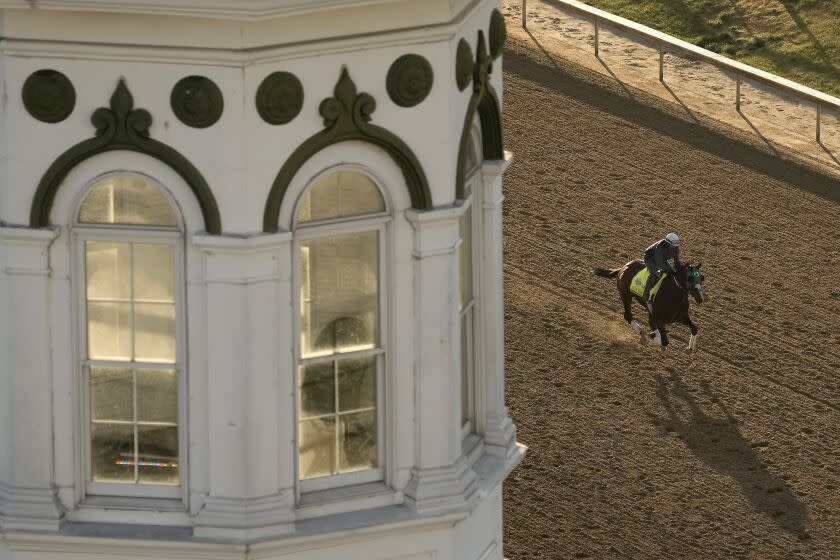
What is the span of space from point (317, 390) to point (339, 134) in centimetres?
172

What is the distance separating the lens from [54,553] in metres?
17.4

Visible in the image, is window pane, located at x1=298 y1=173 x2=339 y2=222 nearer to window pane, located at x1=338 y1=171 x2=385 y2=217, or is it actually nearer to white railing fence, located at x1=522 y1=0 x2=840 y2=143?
window pane, located at x1=338 y1=171 x2=385 y2=217

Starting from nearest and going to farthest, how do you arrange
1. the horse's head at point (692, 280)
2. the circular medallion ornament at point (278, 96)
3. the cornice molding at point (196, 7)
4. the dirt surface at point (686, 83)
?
the cornice molding at point (196, 7), the circular medallion ornament at point (278, 96), the horse's head at point (692, 280), the dirt surface at point (686, 83)

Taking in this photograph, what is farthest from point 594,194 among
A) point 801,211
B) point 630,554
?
point 630,554

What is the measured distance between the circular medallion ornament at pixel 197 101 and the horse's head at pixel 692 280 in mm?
11177

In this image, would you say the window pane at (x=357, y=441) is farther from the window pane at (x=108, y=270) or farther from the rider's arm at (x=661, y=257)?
the rider's arm at (x=661, y=257)

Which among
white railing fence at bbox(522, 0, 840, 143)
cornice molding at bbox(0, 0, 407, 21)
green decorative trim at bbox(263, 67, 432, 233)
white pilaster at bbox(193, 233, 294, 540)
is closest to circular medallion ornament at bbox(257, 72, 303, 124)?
green decorative trim at bbox(263, 67, 432, 233)

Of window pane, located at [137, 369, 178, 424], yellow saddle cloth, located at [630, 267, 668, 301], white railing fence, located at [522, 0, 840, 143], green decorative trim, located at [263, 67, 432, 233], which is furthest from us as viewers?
white railing fence, located at [522, 0, 840, 143]

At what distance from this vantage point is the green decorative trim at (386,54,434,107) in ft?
55.4

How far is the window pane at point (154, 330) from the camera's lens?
1703 centimetres

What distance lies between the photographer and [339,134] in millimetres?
16812

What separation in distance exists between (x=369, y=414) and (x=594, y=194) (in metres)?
13.8

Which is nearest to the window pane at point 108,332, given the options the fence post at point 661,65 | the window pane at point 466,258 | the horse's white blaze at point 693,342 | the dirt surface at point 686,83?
the window pane at point 466,258

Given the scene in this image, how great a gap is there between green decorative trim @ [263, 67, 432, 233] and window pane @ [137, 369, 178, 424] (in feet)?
4.09
